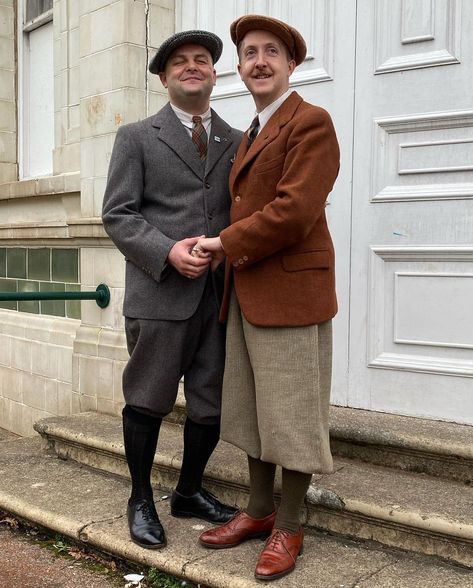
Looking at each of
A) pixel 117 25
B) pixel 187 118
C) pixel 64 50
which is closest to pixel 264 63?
pixel 187 118


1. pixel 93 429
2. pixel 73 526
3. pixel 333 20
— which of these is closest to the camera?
pixel 73 526

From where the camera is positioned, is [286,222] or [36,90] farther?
[36,90]

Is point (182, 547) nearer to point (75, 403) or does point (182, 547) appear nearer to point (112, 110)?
point (75, 403)

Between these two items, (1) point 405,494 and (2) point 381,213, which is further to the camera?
(2) point 381,213

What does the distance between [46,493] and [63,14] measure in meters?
3.16

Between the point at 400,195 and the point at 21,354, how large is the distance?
10.4ft

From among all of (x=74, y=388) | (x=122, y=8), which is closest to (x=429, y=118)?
(x=122, y=8)

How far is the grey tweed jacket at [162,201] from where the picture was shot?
9.02 ft

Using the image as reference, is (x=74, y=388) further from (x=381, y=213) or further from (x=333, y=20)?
(x=333, y=20)

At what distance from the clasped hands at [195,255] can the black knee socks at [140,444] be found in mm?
629

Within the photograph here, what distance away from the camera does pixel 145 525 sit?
2852 mm

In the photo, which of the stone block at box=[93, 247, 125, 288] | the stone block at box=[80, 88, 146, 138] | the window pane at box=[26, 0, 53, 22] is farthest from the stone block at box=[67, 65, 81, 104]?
the stone block at box=[93, 247, 125, 288]

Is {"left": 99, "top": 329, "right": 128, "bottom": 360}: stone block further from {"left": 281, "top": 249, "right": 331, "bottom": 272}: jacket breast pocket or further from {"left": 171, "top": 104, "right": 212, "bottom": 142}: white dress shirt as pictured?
{"left": 281, "top": 249, "right": 331, "bottom": 272}: jacket breast pocket

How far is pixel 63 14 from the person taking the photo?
16.3 feet
